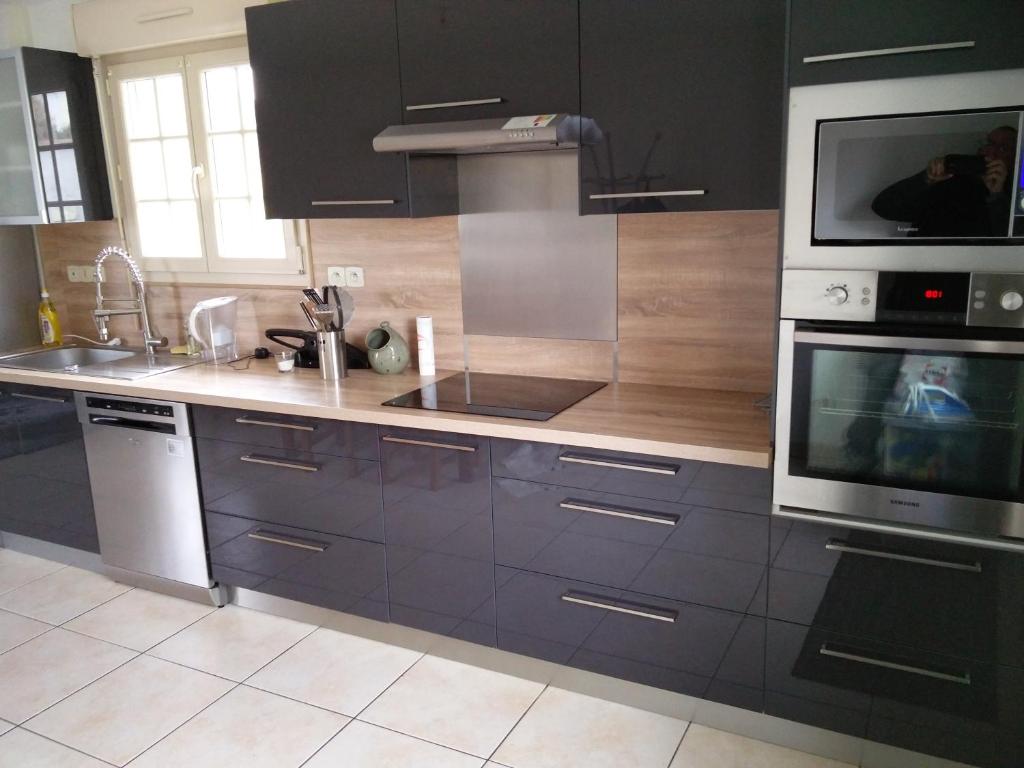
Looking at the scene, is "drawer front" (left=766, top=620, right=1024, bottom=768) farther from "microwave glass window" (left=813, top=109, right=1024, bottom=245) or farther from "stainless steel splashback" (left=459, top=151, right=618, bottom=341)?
"stainless steel splashback" (left=459, top=151, right=618, bottom=341)

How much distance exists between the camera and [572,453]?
7.55 ft

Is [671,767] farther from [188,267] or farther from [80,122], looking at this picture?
[80,122]

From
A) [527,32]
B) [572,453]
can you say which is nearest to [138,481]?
[572,453]

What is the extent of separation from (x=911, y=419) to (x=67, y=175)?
3.39m

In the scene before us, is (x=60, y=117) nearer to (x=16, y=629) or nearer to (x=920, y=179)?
(x=16, y=629)

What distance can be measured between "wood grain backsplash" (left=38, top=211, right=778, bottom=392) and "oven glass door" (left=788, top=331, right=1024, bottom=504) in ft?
1.98

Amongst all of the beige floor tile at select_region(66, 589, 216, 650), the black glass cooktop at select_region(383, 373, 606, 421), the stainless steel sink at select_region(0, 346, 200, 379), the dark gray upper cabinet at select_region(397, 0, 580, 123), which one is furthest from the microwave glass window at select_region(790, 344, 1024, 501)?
the stainless steel sink at select_region(0, 346, 200, 379)

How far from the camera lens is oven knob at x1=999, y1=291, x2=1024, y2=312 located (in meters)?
1.72

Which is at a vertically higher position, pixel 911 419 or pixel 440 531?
pixel 911 419

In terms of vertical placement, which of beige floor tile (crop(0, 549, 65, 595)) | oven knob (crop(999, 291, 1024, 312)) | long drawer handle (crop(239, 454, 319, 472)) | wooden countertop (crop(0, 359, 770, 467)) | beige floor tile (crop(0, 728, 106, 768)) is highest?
oven knob (crop(999, 291, 1024, 312))

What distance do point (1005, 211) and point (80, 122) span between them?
3496mm

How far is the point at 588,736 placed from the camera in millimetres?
2354

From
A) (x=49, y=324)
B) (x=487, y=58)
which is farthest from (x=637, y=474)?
(x=49, y=324)

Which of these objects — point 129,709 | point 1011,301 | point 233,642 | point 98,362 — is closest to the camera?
point 1011,301
